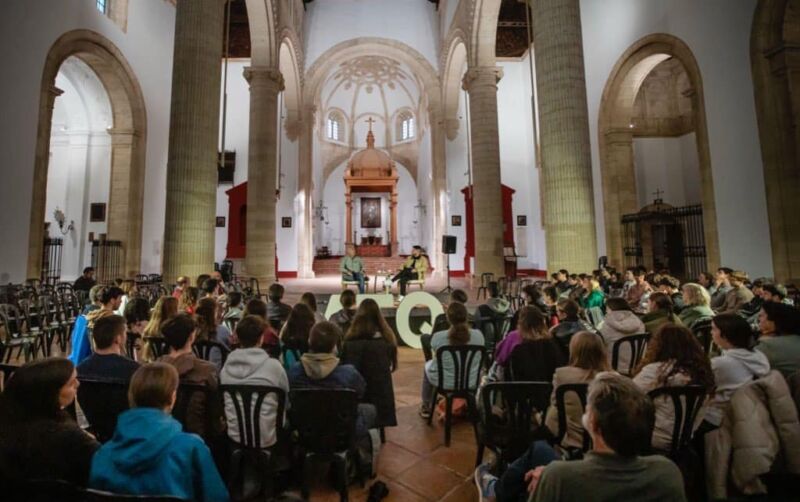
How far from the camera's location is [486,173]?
33.4 ft

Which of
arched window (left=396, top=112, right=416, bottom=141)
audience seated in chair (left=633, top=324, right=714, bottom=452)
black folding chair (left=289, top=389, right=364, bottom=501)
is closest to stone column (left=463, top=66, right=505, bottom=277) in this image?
audience seated in chair (left=633, top=324, right=714, bottom=452)

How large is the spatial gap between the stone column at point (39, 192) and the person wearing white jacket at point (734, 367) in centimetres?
1041

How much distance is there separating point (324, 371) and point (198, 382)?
0.61 metres

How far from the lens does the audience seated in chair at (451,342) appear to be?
2.86 m

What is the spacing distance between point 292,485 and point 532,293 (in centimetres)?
277

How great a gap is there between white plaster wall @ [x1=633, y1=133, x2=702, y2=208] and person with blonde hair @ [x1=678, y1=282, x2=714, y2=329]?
11.1 meters

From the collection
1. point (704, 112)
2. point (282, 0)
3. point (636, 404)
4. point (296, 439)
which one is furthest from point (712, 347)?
point (282, 0)

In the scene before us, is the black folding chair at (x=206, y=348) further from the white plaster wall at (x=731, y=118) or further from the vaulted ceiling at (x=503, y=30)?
the vaulted ceiling at (x=503, y=30)

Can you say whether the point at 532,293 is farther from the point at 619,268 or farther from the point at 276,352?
the point at 619,268

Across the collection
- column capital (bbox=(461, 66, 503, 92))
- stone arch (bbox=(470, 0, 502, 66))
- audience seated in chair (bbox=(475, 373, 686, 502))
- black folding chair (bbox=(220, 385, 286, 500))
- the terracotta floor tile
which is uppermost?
stone arch (bbox=(470, 0, 502, 66))

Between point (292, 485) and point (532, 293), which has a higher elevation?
point (532, 293)

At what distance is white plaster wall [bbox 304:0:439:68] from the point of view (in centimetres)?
1605

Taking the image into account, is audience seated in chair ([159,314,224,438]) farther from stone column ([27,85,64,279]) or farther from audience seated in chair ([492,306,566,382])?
stone column ([27,85,64,279])

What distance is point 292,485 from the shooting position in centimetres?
215
